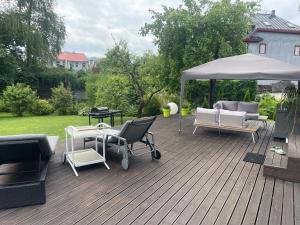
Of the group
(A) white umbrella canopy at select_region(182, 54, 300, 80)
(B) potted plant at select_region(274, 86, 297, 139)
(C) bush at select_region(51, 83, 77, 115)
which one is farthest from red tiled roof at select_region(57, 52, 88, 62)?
→ (B) potted plant at select_region(274, 86, 297, 139)

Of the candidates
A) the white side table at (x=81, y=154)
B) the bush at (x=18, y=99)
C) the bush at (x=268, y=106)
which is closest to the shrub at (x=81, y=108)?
the bush at (x=18, y=99)

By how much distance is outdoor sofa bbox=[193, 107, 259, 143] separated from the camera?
5.83 metres

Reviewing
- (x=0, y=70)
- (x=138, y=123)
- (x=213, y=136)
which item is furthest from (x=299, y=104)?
(x=0, y=70)

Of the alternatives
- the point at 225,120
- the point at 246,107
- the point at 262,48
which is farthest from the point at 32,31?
the point at 262,48

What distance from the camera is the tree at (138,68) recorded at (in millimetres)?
8945

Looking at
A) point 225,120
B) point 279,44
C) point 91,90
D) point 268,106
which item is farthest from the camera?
point 279,44

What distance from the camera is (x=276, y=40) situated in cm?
2083

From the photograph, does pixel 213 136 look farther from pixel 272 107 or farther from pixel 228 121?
pixel 272 107

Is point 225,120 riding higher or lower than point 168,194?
higher

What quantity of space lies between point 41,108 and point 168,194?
11631mm

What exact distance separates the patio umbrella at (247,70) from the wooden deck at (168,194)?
199cm

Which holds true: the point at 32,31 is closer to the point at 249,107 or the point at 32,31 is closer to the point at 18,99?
the point at 18,99

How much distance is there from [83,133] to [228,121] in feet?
12.4

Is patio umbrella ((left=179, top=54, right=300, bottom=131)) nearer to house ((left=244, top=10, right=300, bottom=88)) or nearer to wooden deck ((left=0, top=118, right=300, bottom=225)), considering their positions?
wooden deck ((left=0, top=118, right=300, bottom=225))
